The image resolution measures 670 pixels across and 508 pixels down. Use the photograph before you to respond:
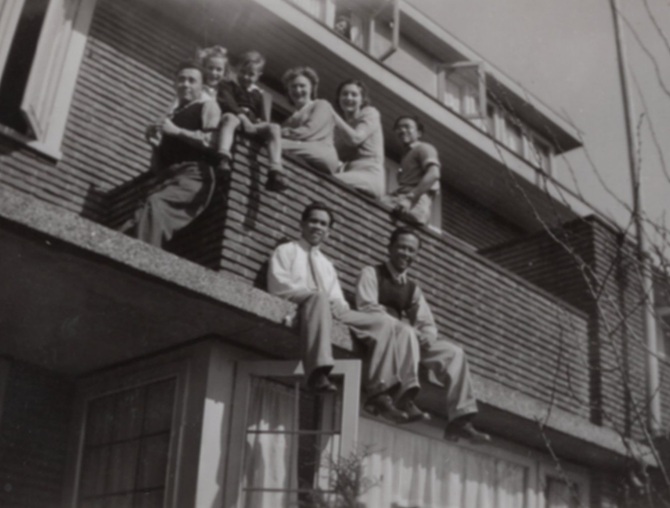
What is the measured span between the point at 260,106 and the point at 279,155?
128 cm

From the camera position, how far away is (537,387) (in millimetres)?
10086

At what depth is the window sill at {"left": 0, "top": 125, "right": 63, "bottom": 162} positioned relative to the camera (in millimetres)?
8062

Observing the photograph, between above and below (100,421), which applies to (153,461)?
below

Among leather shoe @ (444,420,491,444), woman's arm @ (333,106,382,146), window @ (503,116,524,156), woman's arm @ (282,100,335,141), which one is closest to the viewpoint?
leather shoe @ (444,420,491,444)

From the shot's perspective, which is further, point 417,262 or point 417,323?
point 417,262

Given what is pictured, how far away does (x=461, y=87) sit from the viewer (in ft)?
51.9

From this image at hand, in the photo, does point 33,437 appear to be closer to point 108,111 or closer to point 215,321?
point 215,321

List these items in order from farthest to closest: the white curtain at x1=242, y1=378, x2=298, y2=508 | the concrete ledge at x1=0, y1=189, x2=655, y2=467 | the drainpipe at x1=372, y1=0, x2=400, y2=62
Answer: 1. the drainpipe at x1=372, y1=0, x2=400, y2=62
2. the white curtain at x1=242, y1=378, x2=298, y2=508
3. the concrete ledge at x1=0, y1=189, x2=655, y2=467

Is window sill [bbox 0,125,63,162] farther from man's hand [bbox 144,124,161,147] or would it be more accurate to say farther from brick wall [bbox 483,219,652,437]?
brick wall [bbox 483,219,652,437]

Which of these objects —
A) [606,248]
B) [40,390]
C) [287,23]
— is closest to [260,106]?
[287,23]

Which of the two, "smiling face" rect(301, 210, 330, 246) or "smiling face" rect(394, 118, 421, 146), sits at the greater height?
"smiling face" rect(394, 118, 421, 146)

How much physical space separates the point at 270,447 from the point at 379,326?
1093 millimetres

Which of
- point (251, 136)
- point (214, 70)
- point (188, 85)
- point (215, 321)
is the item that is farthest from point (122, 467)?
point (214, 70)

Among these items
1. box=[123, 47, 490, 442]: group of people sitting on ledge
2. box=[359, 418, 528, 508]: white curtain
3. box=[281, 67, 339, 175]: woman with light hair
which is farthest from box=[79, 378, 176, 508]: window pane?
box=[281, 67, 339, 175]: woman with light hair
